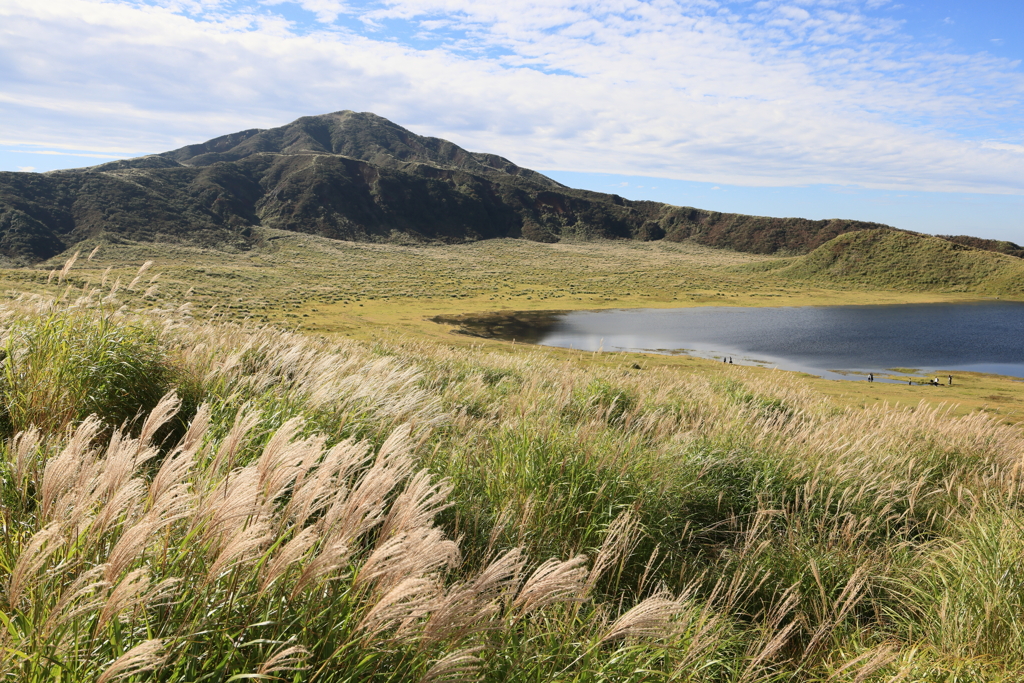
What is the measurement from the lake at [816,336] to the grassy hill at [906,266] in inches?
1185

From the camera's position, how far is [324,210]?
143500 millimetres

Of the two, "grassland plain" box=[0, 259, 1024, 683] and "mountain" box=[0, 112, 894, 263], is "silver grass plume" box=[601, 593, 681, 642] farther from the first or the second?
"mountain" box=[0, 112, 894, 263]

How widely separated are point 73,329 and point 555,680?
5.05 metres

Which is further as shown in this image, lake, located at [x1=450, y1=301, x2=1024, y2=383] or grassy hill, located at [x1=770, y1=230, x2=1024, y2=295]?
grassy hill, located at [x1=770, y1=230, x2=1024, y2=295]

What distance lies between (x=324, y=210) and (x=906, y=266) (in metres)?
129

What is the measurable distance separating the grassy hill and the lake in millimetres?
30094

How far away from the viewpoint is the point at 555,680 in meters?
2.39

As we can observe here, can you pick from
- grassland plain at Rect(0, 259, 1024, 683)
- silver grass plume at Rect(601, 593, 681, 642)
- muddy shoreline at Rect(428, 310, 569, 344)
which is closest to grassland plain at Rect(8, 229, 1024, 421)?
muddy shoreline at Rect(428, 310, 569, 344)

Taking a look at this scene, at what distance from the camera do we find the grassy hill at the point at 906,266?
93375 mm

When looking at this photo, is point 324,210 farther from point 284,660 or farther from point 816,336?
point 284,660

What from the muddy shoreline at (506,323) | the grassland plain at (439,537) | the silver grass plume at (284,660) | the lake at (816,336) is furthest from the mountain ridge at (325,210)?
the silver grass plume at (284,660)

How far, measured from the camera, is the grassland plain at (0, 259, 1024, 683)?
73.2 inches

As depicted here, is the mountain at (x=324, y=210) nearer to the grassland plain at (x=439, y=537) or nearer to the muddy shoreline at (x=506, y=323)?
the muddy shoreline at (x=506, y=323)

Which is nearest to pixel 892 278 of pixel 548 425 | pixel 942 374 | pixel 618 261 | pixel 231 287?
pixel 618 261
